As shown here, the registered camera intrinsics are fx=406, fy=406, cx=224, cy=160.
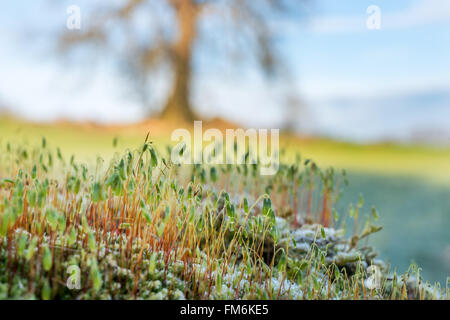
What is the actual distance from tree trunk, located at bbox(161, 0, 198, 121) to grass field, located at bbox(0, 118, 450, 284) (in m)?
0.63

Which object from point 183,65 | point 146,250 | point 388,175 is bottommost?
point 146,250

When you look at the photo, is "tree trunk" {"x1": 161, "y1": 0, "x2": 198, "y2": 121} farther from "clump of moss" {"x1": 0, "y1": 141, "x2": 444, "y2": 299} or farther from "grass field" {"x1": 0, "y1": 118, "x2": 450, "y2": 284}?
"clump of moss" {"x1": 0, "y1": 141, "x2": 444, "y2": 299}

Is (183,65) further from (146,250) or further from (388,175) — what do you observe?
(146,250)

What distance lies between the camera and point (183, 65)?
132 inches

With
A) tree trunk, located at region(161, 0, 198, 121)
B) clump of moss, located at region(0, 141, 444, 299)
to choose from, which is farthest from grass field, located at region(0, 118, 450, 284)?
tree trunk, located at region(161, 0, 198, 121)

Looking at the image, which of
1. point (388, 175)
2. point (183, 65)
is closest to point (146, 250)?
point (388, 175)

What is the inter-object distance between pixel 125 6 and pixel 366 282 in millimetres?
2888

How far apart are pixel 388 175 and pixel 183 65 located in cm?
181

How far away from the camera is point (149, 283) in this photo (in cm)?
118

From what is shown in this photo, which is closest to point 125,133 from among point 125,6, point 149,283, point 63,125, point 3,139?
point 63,125

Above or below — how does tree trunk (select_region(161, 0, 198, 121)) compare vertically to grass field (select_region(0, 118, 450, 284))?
above

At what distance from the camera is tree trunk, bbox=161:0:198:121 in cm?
322

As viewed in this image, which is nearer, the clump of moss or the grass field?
the clump of moss
